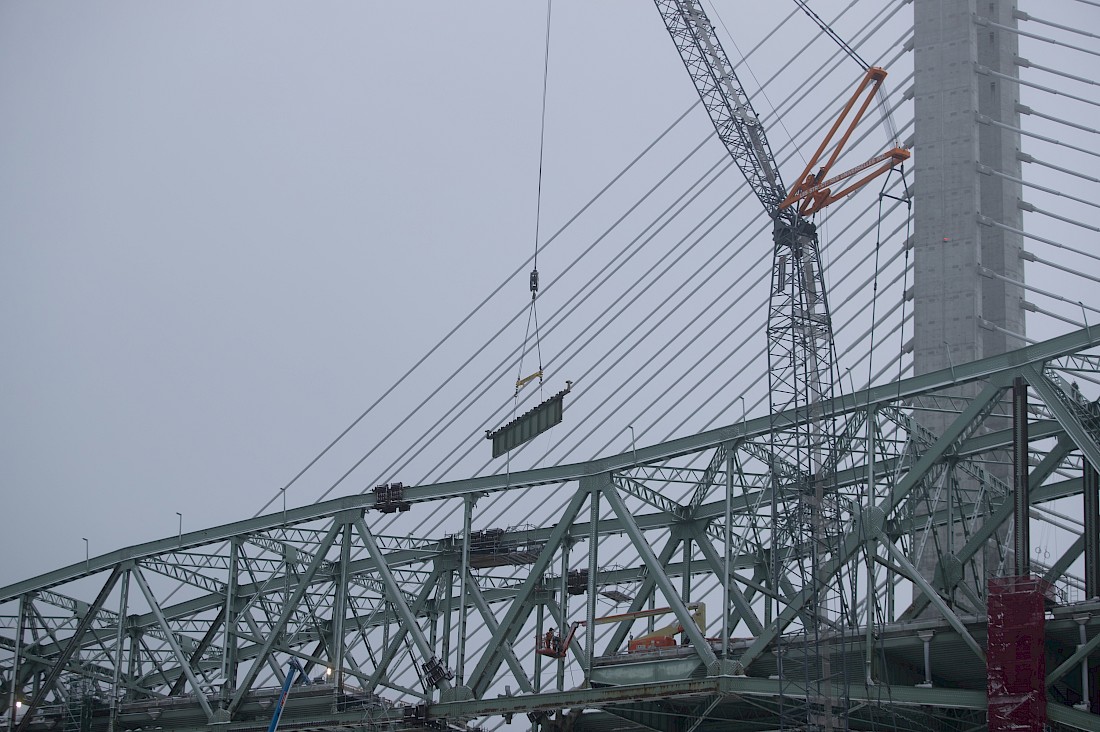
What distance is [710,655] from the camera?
63500 mm

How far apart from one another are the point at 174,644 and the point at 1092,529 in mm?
46212

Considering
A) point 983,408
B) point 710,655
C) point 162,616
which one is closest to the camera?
point 983,408

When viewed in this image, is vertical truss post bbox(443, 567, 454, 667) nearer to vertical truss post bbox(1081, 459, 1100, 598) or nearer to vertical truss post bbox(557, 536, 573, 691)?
vertical truss post bbox(557, 536, 573, 691)

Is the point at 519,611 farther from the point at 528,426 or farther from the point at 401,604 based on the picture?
the point at 528,426

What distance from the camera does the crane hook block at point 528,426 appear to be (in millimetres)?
77062

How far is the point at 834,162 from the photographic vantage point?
251 ft

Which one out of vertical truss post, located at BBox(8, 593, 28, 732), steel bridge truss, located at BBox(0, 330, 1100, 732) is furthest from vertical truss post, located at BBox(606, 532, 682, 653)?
vertical truss post, located at BBox(8, 593, 28, 732)

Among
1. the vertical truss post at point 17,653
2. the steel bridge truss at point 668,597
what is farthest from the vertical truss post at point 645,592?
the vertical truss post at point 17,653

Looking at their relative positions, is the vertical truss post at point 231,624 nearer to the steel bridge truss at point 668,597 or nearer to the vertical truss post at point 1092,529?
the steel bridge truss at point 668,597

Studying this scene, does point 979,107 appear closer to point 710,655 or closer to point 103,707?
point 710,655

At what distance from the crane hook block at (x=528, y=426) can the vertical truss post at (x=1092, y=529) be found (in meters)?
26.5

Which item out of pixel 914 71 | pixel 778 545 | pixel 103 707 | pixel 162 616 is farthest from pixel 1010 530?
pixel 103 707

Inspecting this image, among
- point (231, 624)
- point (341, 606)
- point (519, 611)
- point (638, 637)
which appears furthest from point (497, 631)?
point (231, 624)

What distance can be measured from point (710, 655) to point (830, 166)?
26.0m
